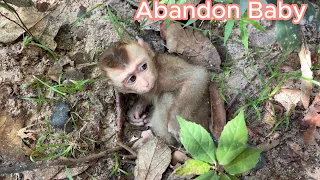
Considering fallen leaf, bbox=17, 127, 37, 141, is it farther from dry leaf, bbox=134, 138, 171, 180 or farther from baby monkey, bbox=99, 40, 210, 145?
dry leaf, bbox=134, 138, 171, 180

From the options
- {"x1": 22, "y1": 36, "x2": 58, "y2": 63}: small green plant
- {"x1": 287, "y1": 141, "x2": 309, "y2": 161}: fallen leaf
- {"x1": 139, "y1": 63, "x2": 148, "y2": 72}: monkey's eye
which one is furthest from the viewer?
{"x1": 22, "y1": 36, "x2": 58, "y2": 63}: small green plant

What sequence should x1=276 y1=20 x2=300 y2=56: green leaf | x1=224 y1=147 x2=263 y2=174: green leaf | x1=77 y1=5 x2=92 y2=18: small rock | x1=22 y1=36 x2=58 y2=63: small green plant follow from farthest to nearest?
x1=77 y1=5 x2=92 y2=18: small rock
x1=22 y1=36 x2=58 y2=63: small green plant
x1=276 y1=20 x2=300 y2=56: green leaf
x1=224 y1=147 x2=263 y2=174: green leaf

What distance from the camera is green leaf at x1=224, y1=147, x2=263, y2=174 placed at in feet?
8.75

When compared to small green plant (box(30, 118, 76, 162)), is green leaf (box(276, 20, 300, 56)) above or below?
above

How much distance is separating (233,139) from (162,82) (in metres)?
1.33

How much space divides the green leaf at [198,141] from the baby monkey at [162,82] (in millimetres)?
873

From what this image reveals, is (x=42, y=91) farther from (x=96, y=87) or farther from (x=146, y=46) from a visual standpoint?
(x=146, y=46)

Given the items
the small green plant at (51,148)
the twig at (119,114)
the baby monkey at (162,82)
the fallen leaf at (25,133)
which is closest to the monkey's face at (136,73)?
the baby monkey at (162,82)

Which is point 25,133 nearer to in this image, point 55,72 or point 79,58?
point 55,72

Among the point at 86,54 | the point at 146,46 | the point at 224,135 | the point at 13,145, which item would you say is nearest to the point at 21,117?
the point at 13,145

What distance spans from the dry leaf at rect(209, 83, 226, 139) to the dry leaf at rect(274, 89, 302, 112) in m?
0.54

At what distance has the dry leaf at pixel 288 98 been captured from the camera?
145 inches

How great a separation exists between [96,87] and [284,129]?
193 cm

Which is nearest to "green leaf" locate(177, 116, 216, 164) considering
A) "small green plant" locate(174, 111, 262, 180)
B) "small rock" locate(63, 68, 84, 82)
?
"small green plant" locate(174, 111, 262, 180)
